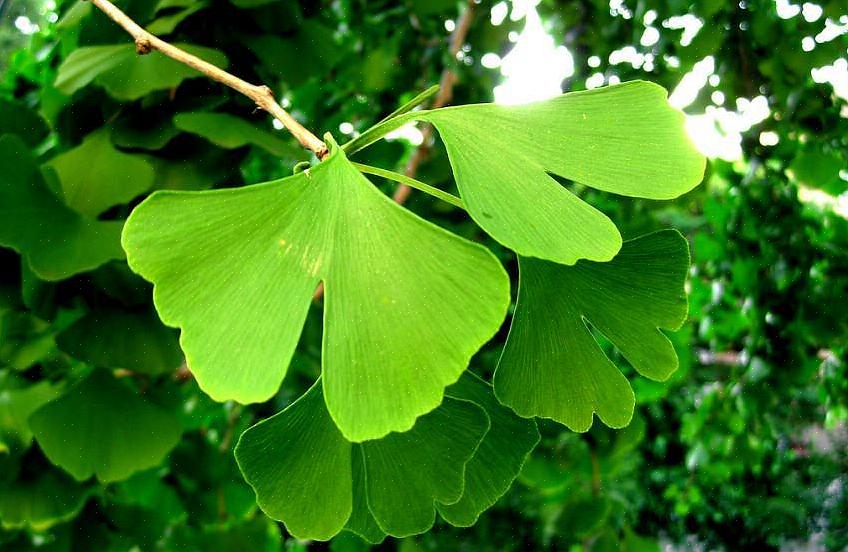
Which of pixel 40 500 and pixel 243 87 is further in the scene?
pixel 40 500

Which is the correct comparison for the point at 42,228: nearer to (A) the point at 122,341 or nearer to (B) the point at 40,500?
A: (A) the point at 122,341

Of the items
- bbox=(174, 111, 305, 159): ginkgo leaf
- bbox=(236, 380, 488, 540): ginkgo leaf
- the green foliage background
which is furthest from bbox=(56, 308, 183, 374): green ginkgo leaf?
bbox=(236, 380, 488, 540): ginkgo leaf

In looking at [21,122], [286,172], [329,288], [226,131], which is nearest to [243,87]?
[329,288]

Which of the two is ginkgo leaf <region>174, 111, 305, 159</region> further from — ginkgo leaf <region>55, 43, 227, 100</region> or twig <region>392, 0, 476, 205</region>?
twig <region>392, 0, 476, 205</region>

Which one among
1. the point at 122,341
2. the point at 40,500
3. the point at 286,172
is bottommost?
the point at 286,172

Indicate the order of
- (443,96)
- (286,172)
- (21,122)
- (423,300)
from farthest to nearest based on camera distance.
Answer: (286,172) → (443,96) → (21,122) → (423,300)

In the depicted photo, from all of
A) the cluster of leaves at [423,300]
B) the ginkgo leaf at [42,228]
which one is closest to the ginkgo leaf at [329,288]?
the cluster of leaves at [423,300]

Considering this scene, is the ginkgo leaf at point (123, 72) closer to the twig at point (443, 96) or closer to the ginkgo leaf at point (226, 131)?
the ginkgo leaf at point (226, 131)
